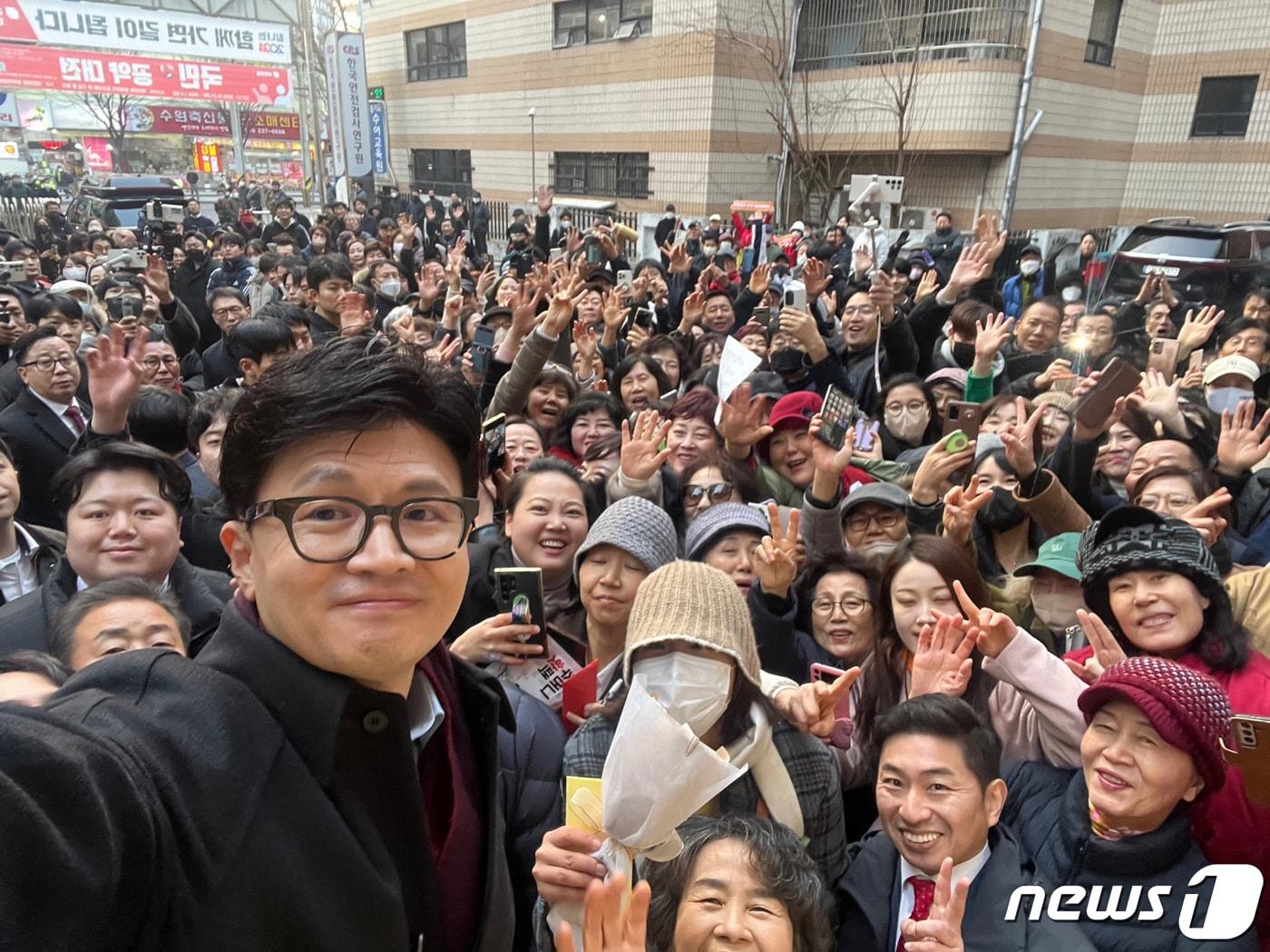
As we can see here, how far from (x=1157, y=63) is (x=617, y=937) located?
23.2 metres

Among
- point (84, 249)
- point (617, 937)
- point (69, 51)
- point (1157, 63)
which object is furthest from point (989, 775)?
point (69, 51)

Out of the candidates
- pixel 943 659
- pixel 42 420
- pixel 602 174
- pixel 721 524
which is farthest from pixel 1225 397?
pixel 602 174

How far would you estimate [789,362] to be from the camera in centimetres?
532

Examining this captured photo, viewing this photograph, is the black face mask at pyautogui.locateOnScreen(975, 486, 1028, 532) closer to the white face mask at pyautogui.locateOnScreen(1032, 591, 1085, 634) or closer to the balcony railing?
the white face mask at pyautogui.locateOnScreen(1032, 591, 1085, 634)

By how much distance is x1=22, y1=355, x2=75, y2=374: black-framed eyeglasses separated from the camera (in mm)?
3928

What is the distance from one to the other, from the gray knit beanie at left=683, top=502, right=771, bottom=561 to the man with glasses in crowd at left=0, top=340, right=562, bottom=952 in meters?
1.74

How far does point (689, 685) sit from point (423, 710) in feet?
2.78

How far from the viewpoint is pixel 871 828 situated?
2.06m

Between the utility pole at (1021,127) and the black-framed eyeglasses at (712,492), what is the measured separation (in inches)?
587

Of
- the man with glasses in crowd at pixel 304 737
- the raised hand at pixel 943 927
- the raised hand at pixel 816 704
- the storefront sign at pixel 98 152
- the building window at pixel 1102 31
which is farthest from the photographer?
the storefront sign at pixel 98 152

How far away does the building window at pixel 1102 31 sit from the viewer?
17.0 metres

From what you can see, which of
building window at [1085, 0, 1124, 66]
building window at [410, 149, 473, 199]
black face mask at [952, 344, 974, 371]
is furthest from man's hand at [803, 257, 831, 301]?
building window at [410, 149, 473, 199]

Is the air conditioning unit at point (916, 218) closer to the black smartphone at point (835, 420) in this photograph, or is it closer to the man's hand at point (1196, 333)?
the man's hand at point (1196, 333)

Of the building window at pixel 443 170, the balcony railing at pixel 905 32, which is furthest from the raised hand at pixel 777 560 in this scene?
the building window at pixel 443 170
